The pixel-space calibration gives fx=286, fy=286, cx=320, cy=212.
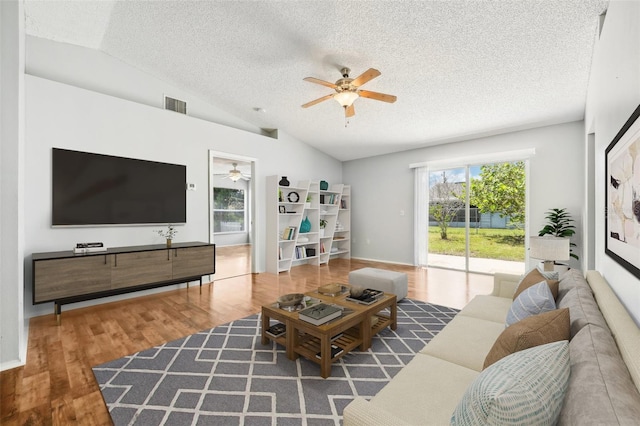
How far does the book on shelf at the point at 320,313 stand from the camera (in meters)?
2.02

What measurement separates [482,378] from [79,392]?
2.37m

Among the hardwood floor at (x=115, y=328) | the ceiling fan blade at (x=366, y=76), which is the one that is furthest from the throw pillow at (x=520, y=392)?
the ceiling fan blade at (x=366, y=76)

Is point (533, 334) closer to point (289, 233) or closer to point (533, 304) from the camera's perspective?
point (533, 304)

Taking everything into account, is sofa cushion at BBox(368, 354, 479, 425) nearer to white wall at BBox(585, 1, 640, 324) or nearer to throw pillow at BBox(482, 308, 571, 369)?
throw pillow at BBox(482, 308, 571, 369)

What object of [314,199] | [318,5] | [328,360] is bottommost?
[328,360]

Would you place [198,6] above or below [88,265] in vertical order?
above

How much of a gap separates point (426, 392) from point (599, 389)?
69 centimetres

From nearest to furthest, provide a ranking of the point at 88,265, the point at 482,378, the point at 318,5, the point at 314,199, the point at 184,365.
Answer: the point at 482,378, the point at 184,365, the point at 318,5, the point at 88,265, the point at 314,199

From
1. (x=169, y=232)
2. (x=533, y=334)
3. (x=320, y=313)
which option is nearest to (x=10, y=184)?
(x=169, y=232)

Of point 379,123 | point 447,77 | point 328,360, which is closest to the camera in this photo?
point 328,360

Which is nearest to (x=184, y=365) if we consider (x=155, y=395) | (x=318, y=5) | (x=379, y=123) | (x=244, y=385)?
(x=155, y=395)

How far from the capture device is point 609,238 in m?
1.83

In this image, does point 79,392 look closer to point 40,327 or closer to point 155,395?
point 155,395

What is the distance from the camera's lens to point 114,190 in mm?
3707
